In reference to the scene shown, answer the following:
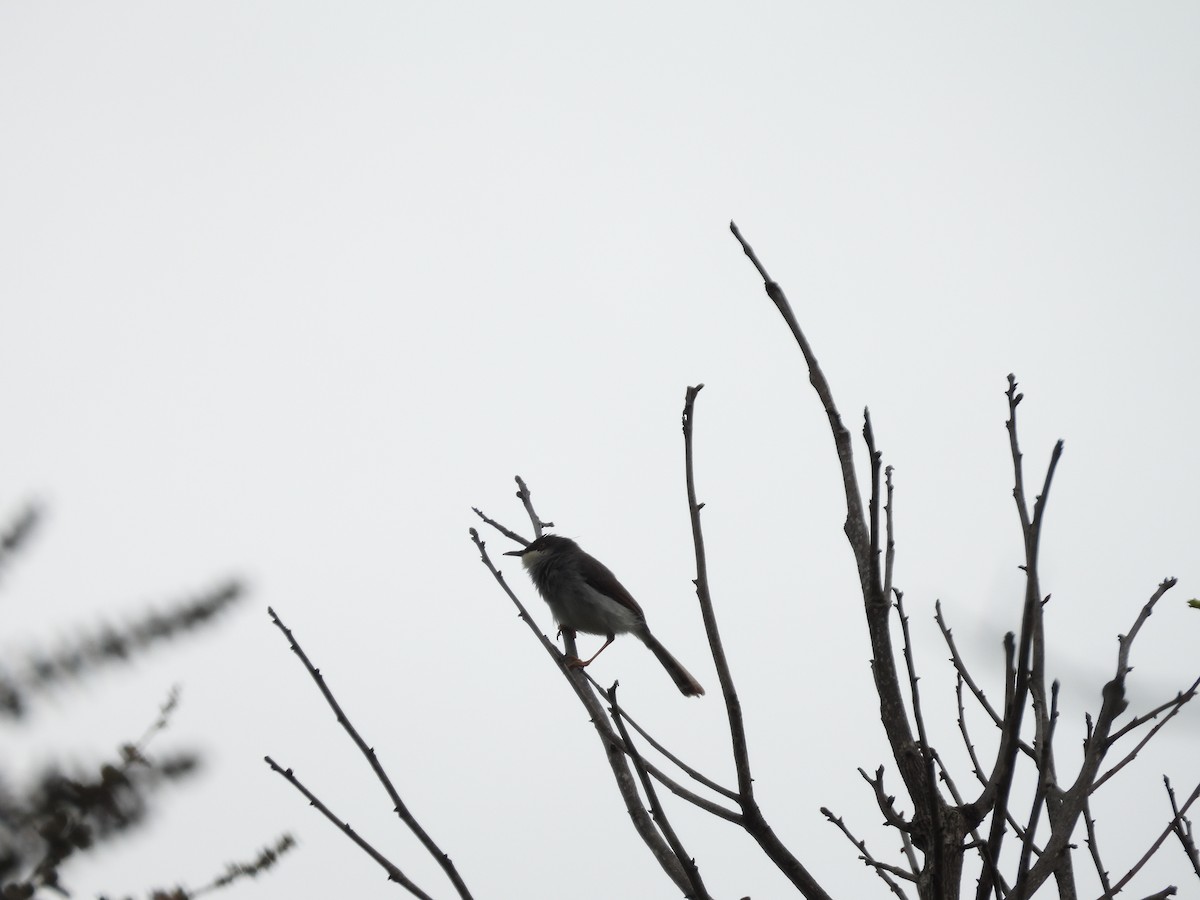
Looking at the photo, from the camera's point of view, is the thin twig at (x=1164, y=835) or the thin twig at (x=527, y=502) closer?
the thin twig at (x=1164, y=835)

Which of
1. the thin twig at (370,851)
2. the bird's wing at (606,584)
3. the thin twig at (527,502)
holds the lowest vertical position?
the thin twig at (370,851)

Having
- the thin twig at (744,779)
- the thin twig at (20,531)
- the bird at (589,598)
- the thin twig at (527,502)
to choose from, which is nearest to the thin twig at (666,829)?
the thin twig at (744,779)

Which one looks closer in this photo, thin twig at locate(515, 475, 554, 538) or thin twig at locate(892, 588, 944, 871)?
thin twig at locate(892, 588, 944, 871)

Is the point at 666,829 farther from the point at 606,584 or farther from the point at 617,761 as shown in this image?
the point at 606,584

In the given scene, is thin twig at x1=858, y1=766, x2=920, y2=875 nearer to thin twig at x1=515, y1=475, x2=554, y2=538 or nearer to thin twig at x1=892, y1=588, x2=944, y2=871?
thin twig at x1=892, y1=588, x2=944, y2=871

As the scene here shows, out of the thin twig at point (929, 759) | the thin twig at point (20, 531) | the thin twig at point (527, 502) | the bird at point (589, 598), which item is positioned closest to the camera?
the thin twig at point (20, 531)

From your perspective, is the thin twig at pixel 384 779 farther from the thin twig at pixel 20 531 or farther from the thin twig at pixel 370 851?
the thin twig at pixel 20 531

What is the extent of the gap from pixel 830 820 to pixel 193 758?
294cm

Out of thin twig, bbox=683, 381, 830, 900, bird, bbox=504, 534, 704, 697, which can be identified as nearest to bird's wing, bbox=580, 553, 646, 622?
bird, bbox=504, 534, 704, 697

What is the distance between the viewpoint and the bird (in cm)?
825

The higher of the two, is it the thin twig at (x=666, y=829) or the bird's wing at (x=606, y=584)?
the bird's wing at (x=606, y=584)

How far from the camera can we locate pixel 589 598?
8258 millimetres

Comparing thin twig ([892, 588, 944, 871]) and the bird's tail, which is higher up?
the bird's tail

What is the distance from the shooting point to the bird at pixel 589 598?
825cm
